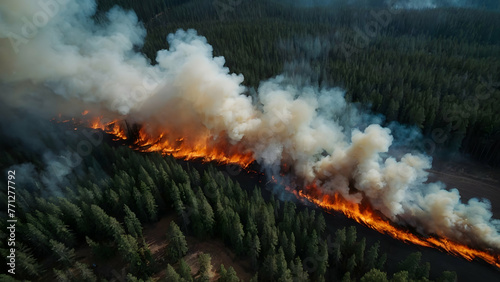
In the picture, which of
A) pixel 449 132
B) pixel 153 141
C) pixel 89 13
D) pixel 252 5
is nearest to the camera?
pixel 89 13

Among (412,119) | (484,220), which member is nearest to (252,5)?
(412,119)

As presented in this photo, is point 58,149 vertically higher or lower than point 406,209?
higher

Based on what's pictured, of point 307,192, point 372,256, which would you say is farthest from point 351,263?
point 307,192

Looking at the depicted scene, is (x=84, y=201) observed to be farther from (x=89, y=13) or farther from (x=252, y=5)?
(x=252, y=5)

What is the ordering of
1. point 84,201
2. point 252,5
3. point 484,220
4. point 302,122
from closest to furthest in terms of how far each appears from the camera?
point 484,220 → point 84,201 → point 302,122 → point 252,5

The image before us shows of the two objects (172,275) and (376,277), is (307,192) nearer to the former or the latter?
(376,277)

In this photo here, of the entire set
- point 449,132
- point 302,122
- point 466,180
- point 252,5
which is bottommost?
point 466,180

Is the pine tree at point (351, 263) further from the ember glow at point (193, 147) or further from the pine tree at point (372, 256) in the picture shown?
the ember glow at point (193, 147)

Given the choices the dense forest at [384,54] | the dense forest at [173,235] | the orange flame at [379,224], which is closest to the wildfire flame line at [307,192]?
the orange flame at [379,224]
